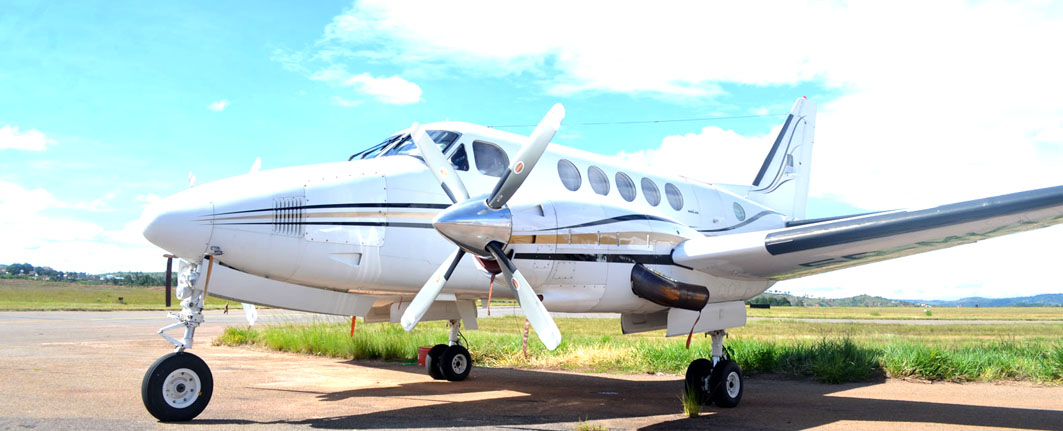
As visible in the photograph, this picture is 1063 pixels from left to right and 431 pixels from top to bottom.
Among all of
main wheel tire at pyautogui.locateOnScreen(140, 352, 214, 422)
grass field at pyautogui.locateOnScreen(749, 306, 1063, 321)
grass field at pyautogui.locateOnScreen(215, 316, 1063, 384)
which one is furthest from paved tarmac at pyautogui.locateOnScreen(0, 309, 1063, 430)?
grass field at pyautogui.locateOnScreen(749, 306, 1063, 321)

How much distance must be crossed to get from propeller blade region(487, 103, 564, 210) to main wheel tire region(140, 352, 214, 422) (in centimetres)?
342

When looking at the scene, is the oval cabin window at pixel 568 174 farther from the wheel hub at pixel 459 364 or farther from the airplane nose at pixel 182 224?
the airplane nose at pixel 182 224

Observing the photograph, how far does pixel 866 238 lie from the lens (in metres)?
8.09

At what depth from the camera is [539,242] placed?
7.88 metres

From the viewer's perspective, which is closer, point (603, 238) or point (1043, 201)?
point (1043, 201)

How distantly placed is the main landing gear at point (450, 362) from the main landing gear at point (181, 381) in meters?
5.35

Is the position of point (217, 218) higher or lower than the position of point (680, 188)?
lower

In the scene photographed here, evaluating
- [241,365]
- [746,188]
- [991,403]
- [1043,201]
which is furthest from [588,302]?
[241,365]

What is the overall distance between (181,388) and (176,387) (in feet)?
0.18

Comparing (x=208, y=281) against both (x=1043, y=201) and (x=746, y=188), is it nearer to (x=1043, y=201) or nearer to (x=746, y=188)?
(x=1043, y=201)

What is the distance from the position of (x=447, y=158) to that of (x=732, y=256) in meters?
3.72

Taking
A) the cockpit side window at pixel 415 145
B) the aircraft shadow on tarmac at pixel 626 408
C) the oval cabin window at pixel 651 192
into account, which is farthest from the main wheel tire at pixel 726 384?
the cockpit side window at pixel 415 145

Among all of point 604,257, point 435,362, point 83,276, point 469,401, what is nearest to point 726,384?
point 604,257

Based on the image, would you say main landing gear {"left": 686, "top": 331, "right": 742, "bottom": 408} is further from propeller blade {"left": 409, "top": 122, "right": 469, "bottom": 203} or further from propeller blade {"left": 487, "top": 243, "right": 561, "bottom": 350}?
propeller blade {"left": 409, "top": 122, "right": 469, "bottom": 203}
